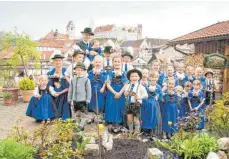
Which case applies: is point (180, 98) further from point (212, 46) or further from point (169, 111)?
point (212, 46)

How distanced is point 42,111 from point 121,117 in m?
1.92

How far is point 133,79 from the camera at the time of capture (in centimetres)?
624

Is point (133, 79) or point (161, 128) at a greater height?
point (133, 79)

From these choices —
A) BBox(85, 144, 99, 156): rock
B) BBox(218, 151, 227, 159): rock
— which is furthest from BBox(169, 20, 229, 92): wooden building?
BBox(85, 144, 99, 156): rock

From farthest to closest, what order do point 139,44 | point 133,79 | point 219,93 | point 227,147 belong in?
point 139,44
point 219,93
point 133,79
point 227,147

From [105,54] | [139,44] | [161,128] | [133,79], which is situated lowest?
[161,128]

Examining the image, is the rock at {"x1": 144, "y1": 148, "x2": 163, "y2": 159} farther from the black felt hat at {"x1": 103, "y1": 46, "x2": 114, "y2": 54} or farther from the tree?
the tree

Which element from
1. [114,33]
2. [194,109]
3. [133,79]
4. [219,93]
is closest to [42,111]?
[133,79]

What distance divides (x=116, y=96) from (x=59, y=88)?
4.57 feet

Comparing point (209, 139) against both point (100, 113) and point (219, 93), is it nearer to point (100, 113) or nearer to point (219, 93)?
point (100, 113)

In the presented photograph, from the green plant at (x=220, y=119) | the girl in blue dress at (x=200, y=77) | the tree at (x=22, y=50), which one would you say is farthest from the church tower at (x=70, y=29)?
the green plant at (x=220, y=119)

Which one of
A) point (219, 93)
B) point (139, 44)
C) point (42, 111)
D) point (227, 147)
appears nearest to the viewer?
point (227, 147)

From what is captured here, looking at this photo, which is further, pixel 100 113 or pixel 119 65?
pixel 100 113

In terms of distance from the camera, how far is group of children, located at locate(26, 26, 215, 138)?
622 centimetres
